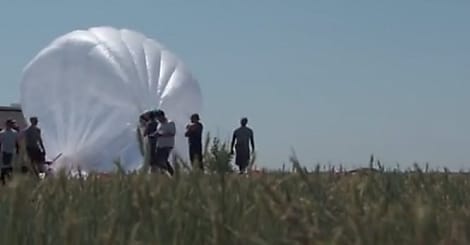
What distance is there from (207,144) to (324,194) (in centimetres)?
29

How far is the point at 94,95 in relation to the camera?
32562mm

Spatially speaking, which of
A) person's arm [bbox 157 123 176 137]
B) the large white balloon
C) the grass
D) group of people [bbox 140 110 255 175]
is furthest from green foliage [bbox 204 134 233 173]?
the large white balloon

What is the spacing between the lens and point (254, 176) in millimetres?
3586

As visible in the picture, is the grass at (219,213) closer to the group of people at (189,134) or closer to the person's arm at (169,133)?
the group of people at (189,134)

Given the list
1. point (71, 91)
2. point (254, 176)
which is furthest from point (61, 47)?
point (254, 176)

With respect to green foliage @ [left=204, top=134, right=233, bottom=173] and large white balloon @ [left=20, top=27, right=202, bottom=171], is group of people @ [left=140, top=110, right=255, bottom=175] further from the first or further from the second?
green foliage @ [left=204, top=134, right=233, bottom=173]

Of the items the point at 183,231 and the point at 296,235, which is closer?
the point at 296,235

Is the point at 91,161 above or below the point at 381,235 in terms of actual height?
above

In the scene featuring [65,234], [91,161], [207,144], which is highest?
[91,161]

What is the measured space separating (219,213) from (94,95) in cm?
3056

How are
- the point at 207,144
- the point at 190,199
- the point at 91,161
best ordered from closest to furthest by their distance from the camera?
the point at 207,144
the point at 190,199
the point at 91,161

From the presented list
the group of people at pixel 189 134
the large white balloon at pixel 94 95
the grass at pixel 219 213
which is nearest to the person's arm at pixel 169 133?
the group of people at pixel 189 134

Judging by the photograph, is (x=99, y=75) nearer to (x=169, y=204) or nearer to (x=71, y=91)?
(x=71, y=91)

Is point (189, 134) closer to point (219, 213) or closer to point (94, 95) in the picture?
point (94, 95)
